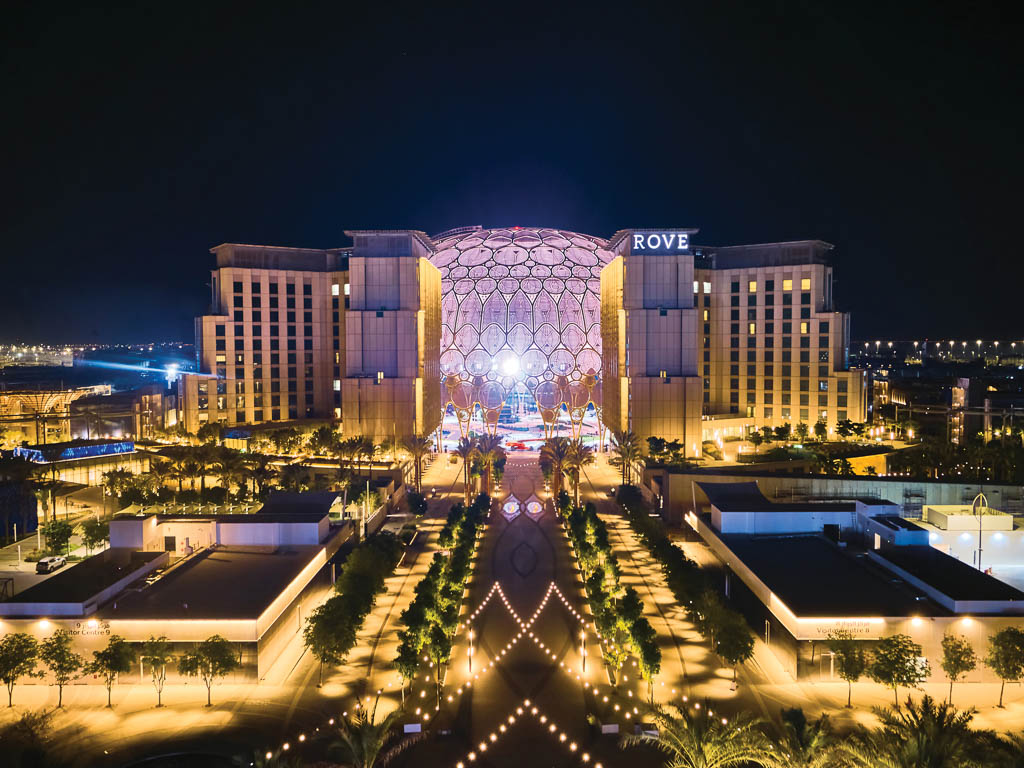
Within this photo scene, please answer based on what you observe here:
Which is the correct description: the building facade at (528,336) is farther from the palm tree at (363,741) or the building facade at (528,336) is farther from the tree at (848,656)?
the palm tree at (363,741)

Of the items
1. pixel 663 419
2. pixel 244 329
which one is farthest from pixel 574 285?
pixel 244 329

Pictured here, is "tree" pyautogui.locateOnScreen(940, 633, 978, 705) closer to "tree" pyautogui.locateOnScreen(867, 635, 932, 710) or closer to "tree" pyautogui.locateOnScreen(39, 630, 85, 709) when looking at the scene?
"tree" pyautogui.locateOnScreen(867, 635, 932, 710)

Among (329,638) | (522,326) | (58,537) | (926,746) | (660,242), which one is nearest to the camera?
(926,746)

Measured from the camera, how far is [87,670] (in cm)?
2111

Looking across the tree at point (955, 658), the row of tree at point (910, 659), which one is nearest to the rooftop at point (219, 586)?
the row of tree at point (910, 659)

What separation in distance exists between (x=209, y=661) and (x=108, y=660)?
3067mm

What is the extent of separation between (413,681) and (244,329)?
5480 centimetres

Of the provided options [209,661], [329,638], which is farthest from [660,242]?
[209,661]

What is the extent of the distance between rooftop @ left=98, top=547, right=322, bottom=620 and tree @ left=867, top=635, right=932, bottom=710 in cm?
1972

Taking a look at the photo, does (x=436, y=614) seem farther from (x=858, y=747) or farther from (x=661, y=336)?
(x=661, y=336)

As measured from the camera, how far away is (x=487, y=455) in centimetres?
4869

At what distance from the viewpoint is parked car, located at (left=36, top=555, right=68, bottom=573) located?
31.1m

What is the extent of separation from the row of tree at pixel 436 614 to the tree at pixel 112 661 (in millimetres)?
8227

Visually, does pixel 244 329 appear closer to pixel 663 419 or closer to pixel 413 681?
pixel 663 419
